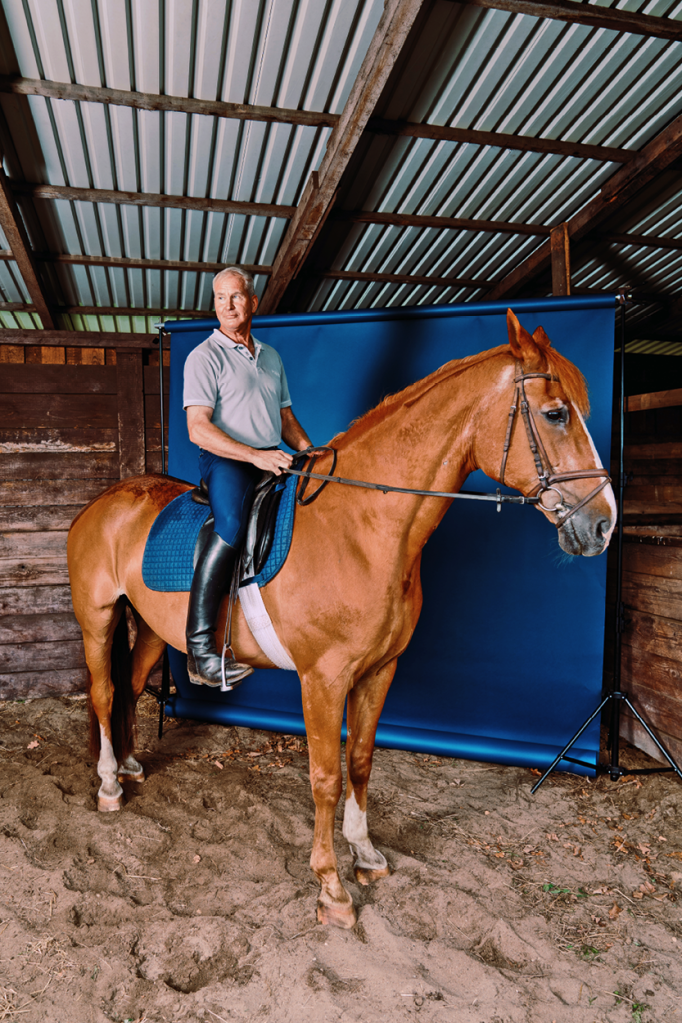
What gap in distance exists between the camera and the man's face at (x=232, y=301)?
237cm

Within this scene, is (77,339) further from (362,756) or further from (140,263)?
(362,756)

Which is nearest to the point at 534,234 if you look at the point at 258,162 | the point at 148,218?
the point at 258,162

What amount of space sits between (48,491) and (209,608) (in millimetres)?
2977

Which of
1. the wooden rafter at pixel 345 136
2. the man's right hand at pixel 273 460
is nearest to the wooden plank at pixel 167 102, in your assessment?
the wooden rafter at pixel 345 136

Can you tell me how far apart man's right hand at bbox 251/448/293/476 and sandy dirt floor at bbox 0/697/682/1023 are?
1664 mm

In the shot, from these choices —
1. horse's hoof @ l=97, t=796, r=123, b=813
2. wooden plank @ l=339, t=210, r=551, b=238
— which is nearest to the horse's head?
wooden plank @ l=339, t=210, r=551, b=238

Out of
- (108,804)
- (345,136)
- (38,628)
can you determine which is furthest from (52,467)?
(345,136)

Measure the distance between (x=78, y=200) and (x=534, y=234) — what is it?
281 centimetres

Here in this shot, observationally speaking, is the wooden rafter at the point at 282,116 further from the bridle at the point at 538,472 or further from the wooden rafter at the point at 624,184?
the bridle at the point at 538,472

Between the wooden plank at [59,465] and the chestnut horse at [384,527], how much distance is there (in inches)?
102

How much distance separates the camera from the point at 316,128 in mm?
2789

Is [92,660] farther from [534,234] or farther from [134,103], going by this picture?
[534,234]

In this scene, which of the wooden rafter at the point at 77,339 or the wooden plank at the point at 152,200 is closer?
the wooden plank at the point at 152,200

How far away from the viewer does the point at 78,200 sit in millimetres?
3268
